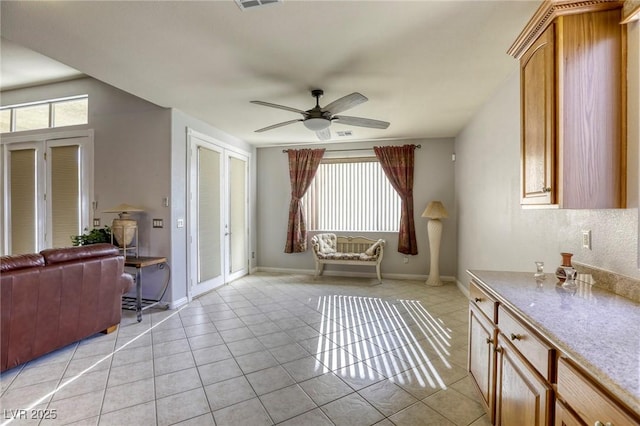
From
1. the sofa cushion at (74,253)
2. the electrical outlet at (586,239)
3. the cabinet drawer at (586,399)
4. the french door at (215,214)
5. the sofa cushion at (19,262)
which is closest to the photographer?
the cabinet drawer at (586,399)

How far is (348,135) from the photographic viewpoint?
17.1 ft

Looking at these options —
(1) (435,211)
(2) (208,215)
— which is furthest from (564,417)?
(2) (208,215)

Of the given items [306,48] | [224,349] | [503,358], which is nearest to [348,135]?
[306,48]

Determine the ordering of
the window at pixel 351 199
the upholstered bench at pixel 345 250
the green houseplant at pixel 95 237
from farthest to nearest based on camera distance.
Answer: the window at pixel 351 199, the upholstered bench at pixel 345 250, the green houseplant at pixel 95 237

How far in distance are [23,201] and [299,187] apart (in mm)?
4640

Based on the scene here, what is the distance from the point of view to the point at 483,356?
1.82 meters

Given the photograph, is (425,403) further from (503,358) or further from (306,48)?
(306,48)

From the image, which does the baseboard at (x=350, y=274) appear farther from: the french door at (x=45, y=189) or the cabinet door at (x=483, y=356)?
the cabinet door at (x=483, y=356)

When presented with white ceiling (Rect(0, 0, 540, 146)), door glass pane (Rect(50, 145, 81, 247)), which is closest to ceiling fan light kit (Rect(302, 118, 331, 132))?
white ceiling (Rect(0, 0, 540, 146))

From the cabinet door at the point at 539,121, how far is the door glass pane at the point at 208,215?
407 centimetres

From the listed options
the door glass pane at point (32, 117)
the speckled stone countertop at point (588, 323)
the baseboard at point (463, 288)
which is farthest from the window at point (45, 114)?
the baseboard at point (463, 288)

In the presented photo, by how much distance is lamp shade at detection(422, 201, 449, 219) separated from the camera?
16.2ft

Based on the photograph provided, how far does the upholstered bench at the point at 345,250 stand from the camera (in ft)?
17.1

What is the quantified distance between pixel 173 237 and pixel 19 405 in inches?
86.3
